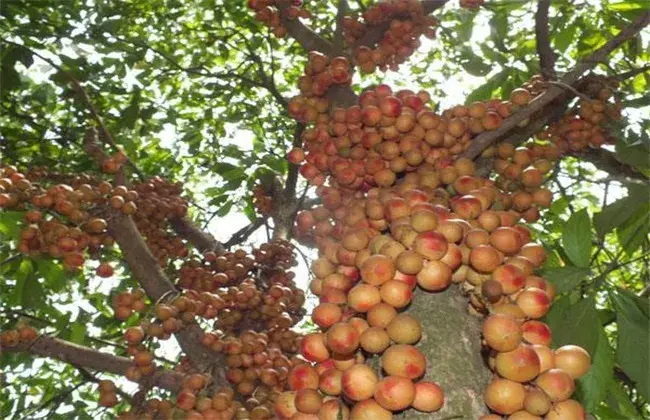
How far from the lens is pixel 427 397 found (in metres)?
1.20

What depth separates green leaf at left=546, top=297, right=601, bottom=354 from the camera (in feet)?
5.91

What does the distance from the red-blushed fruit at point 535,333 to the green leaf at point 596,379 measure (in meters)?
0.46

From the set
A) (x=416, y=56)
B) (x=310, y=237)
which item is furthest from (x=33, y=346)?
(x=416, y=56)

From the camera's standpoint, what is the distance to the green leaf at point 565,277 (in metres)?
1.90

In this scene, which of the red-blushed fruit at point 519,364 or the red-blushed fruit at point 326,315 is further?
the red-blushed fruit at point 326,315

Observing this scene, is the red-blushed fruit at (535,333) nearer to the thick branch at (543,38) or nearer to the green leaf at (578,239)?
the green leaf at (578,239)

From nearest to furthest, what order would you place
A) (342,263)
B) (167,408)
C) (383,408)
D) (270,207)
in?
(383,408), (342,263), (167,408), (270,207)

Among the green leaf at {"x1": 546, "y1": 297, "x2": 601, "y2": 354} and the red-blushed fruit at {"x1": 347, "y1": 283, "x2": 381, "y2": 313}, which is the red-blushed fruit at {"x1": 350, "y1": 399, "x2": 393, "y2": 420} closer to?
the red-blushed fruit at {"x1": 347, "y1": 283, "x2": 381, "y2": 313}

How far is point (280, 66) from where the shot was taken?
629 centimetres

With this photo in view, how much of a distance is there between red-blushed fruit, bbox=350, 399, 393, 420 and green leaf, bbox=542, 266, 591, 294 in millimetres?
878

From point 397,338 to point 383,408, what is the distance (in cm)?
14

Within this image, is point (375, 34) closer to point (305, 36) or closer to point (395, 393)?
point (305, 36)

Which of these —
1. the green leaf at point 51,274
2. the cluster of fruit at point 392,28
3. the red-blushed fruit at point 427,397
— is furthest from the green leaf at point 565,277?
the green leaf at point 51,274

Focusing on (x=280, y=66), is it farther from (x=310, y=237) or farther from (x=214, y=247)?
(x=310, y=237)
